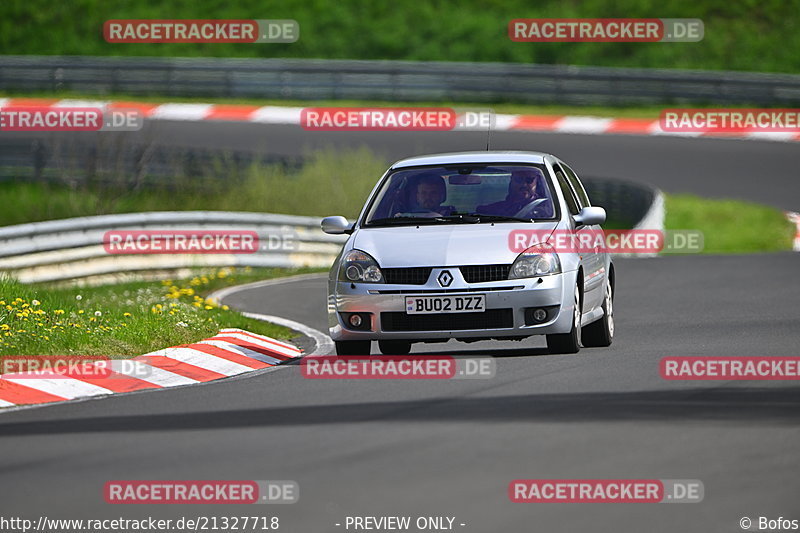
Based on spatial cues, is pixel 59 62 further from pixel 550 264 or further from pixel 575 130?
pixel 550 264

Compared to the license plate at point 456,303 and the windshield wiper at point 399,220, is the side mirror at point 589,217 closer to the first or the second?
the windshield wiper at point 399,220

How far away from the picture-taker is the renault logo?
36.7 feet

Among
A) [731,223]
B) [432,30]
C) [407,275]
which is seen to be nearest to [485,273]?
[407,275]

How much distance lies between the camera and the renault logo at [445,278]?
1120 centimetres

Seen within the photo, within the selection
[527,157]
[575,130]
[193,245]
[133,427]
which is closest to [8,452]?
[133,427]

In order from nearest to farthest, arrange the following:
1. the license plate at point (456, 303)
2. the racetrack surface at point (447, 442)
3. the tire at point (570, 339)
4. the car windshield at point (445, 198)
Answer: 1. the racetrack surface at point (447, 442)
2. the license plate at point (456, 303)
3. the tire at point (570, 339)
4. the car windshield at point (445, 198)

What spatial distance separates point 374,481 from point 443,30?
36.0 m

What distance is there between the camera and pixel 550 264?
11391mm

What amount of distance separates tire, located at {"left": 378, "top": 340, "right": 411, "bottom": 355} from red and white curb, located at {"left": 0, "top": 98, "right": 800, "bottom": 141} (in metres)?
20.2

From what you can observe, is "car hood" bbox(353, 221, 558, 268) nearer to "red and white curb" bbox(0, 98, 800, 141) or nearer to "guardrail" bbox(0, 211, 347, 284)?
"guardrail" bbox(0, 211, 347, 284)

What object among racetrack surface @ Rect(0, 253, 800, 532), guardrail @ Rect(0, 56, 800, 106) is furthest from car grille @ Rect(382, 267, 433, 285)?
guardrail @ Rect(0, 56, 800, 106)

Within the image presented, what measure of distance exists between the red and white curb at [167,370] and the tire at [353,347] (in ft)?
2.29

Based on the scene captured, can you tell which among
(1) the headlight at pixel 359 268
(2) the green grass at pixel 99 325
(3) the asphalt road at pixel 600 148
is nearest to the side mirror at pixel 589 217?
(1) the headlight at pixel 359 268

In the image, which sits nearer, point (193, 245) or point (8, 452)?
point (8, 452)
